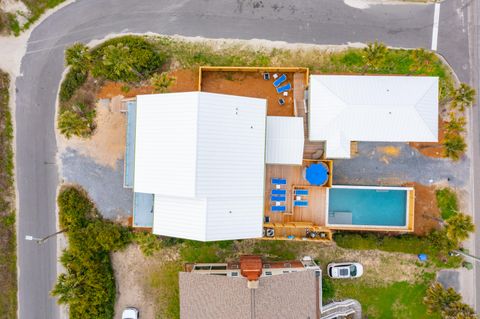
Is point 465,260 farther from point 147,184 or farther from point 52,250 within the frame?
point 52,250

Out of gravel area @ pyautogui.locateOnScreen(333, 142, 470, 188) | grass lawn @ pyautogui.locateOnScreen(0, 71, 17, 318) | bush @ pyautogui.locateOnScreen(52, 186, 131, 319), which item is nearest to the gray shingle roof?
bush @ pyautogui.locateOnScreen(52, 186, 131, 319)

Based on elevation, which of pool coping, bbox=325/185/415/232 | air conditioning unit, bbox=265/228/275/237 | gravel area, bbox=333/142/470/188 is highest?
gravel area, bbox=333/142/470/188

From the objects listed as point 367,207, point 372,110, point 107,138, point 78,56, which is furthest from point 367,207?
point 78,56

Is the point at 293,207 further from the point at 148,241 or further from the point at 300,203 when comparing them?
the point at 148,241

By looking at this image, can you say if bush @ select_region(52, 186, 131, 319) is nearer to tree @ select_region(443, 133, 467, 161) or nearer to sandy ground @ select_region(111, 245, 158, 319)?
sandy ground @ select_region(111, 245, 158, 319)

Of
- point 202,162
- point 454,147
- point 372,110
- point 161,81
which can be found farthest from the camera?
point 161,81

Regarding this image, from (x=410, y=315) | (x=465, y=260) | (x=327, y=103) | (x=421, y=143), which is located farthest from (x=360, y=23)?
(x=410, y=315)
